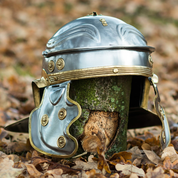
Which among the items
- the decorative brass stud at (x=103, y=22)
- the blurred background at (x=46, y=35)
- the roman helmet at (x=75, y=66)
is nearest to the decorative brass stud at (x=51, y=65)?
the roman helmet at (x=75, y=66)

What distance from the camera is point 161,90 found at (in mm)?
3895

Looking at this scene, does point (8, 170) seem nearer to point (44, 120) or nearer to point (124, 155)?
point (44, 120)

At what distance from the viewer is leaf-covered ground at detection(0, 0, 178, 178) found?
1519mm

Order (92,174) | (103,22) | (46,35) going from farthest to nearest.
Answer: (46,35) → (103,22) → (92,174)

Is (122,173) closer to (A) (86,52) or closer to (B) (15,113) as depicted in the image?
(A) (86,52)

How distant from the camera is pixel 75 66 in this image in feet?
5.25

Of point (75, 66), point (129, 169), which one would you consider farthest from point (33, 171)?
point (75, 66)

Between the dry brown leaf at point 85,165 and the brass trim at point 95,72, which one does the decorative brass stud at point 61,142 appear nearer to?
the dry brown leaf at point 85,165

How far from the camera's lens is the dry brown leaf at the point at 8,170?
1.48 meters

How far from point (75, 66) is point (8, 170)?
672 millimetres

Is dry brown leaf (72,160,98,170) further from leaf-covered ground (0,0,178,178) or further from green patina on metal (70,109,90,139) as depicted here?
green patina on metal (70,109,90,139)

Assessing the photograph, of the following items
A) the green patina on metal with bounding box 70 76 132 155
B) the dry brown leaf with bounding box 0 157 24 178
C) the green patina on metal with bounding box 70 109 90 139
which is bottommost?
the dry brown leaf with bounding box 0 157 24 178

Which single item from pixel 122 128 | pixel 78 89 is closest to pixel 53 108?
pixel 78 89

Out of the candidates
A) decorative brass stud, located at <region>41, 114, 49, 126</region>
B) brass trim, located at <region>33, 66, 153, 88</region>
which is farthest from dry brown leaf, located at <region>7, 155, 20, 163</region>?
brass trim, located at <region>33, 66, 153, 88</region>
